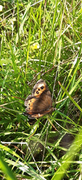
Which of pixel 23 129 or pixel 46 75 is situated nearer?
pixel 23 129

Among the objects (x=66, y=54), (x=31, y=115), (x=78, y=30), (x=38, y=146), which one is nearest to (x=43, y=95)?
(x=31, y=115)

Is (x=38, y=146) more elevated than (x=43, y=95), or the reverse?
(x=43, y=95)

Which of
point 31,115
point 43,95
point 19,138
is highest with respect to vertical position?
point 43,95

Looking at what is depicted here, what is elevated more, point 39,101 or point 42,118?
point 39,101

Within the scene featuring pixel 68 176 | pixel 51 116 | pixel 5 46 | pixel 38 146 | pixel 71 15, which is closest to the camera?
pixel 68 176

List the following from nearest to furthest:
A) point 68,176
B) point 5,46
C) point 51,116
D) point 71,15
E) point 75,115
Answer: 1. point 68,176
2. point 51,116
3. point 75,115
4. point 71,15
5. point 5,46

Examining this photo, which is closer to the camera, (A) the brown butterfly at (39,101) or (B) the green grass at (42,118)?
(B) the green grass at (42,118)

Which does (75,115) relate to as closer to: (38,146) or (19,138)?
(38,146)

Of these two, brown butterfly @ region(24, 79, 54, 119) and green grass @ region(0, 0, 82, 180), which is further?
brown butterfly @ region(24, 79, 54, 119)
